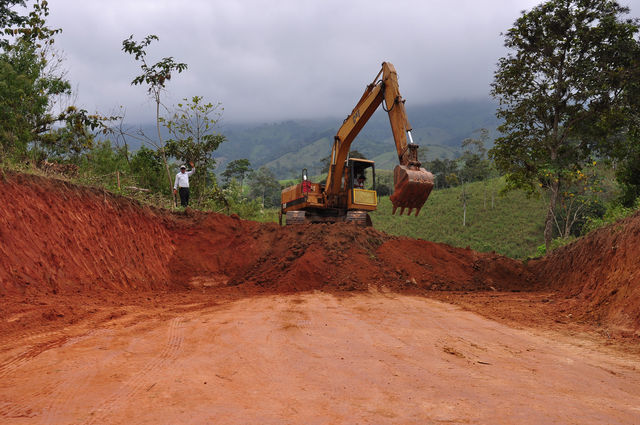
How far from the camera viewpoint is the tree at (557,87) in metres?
17.0

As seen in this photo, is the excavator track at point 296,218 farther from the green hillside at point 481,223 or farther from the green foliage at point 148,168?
the green hillside at point 481,223

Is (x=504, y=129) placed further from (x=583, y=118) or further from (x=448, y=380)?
(x=448, y=380)

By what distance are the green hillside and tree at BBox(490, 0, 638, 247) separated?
58.0 ft

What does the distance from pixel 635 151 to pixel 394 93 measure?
470 inches

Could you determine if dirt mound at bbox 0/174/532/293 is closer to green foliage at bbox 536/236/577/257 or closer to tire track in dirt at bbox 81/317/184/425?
green foliage at bbox 536/236/577/257

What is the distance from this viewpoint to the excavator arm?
9.80 meters

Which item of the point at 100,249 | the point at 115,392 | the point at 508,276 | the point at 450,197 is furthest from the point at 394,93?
the point at 450,197

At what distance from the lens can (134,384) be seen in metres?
3.39

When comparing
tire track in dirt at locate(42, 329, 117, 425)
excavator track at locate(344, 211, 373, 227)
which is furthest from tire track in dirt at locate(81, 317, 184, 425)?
excavator track at locate(344, 211, 373, 227)

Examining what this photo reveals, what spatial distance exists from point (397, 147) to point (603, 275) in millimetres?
5421

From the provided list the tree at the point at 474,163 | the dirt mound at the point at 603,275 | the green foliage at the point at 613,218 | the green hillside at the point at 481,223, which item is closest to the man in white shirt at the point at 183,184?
the dirt mound at the point at 603,275

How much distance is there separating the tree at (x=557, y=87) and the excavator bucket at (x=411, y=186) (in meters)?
9.90

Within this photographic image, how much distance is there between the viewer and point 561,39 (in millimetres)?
17812

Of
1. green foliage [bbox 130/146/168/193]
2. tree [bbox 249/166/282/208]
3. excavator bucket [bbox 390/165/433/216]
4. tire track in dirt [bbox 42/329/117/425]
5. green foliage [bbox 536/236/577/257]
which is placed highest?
tree [bbox 249/166/282/208]
